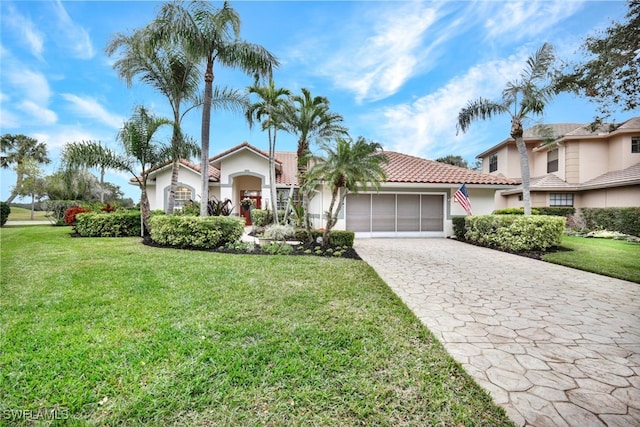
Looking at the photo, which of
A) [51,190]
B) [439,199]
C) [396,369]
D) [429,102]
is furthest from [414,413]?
[51,190]

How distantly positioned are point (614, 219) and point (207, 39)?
2275 centimetres

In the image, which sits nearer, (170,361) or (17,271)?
(170,361)

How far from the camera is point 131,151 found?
11016mm

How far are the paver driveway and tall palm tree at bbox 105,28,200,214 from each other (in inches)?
415

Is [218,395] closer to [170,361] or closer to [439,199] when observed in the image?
[170,361]

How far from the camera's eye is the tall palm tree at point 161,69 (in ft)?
37.8

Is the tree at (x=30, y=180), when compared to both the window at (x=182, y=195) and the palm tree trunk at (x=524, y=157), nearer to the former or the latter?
the window at (x=182, y=195)

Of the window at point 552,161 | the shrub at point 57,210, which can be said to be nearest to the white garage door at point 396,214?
the window at point 552,161

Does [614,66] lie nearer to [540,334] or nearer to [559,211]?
[540,334]

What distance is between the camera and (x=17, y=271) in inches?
255

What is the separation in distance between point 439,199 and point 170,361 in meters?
15.6

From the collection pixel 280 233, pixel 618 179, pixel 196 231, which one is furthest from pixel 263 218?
pixel 618 179

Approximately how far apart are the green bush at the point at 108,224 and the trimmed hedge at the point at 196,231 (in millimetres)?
4026

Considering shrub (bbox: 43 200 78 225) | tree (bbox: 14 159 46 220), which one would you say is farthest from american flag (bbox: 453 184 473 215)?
tree (bbox: 14 159 46 220)
